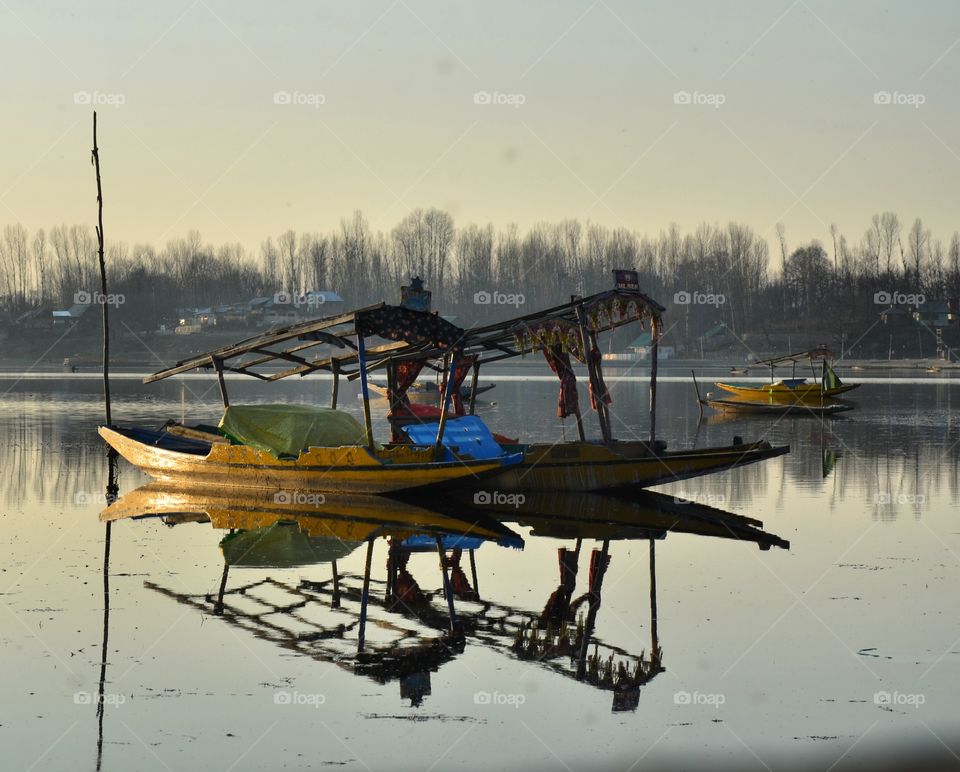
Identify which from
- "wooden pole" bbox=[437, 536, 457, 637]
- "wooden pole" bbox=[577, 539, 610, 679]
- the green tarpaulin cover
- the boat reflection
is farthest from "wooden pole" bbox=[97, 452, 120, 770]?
"wooden pole" bbox=[577, 539, 610, 679]

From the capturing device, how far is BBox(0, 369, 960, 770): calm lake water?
10.1m

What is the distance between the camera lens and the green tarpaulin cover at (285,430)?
24297 millimetres

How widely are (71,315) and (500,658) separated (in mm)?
147725

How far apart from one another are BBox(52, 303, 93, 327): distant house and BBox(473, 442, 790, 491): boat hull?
13370 centimetres

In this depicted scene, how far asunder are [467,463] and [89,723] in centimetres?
1244

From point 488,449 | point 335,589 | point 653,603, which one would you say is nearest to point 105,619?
point 335,589

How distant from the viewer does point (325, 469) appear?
77.0 ft

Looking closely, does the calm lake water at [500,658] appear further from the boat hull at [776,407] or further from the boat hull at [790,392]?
the boat hull at [790,392]

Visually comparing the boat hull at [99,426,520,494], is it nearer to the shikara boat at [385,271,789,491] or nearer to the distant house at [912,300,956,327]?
the shikara boat at [385,271,789,491]

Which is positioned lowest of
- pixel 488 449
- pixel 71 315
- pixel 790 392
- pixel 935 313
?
pixel 790 392

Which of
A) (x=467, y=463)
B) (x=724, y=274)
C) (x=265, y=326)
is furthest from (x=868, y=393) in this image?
(x=265, y=326)

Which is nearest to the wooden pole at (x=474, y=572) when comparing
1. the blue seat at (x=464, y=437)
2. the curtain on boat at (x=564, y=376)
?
the blue seat at (x=464, y=437)

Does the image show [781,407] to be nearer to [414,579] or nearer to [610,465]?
[610,465]

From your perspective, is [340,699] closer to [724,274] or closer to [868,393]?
[868,393]
